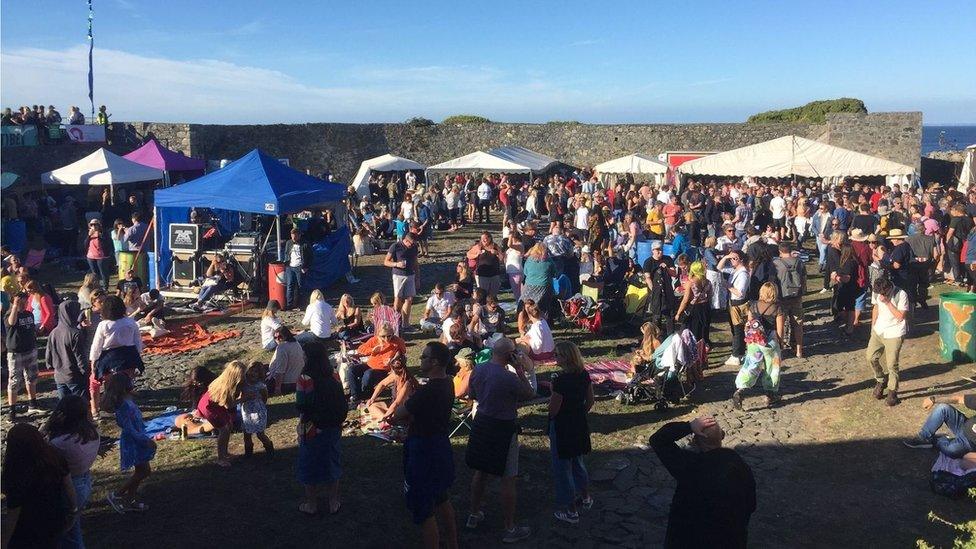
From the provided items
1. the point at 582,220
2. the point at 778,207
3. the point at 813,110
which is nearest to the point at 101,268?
the point at 582,220

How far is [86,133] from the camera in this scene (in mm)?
23031

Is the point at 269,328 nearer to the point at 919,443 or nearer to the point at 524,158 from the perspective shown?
the point at 919,443

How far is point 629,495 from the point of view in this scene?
6.36 meters

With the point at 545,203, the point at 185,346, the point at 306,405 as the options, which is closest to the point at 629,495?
the point at 306,405

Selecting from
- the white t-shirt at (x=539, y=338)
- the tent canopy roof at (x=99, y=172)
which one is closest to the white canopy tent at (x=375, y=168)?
the tent canopy roof at (x=99, y=172)

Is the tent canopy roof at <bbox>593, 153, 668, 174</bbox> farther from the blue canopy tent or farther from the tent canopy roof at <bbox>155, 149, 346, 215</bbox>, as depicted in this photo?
the tent canopy roof at <bbox>155, 149, 346, 215</bbox>

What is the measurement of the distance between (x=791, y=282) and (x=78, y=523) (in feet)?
26.3

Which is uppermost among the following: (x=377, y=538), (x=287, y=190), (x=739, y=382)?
(x=287, y=190)

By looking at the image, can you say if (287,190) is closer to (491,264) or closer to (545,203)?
(491,264)

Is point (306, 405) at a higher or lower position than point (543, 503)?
higher

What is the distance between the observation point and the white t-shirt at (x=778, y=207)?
19.1 meters

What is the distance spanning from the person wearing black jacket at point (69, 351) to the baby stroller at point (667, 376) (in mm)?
5338

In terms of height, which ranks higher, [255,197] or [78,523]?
[255,197]

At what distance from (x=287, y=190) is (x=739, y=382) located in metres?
8.01
